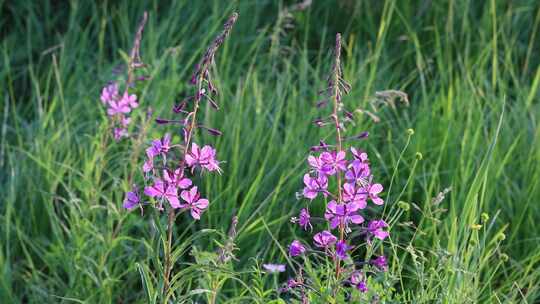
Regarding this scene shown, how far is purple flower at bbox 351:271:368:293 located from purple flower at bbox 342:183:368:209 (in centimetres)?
16

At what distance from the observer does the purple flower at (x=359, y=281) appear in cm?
183

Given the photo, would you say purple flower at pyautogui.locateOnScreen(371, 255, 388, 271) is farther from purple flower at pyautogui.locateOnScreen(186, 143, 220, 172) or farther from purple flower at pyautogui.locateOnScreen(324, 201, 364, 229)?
purple flower at pyautogui.locateOnScreen(186, 143, 220, 172)

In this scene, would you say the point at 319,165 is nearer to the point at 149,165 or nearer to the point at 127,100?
the point at 149,165

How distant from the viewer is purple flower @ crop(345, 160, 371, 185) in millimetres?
1809

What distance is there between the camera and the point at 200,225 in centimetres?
294

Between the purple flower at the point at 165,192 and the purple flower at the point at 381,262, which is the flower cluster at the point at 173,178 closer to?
the purple flower at the point at 165,192

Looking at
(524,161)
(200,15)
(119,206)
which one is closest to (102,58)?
(200,15)

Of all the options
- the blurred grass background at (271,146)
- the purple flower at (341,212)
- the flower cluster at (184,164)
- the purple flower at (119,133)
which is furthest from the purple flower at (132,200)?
the purple flower at (119,133)

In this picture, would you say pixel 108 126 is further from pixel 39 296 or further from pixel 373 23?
pixel 373 23

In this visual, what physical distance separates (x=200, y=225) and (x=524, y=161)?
1.15m

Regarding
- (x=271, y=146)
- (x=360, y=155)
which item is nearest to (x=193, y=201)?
(x=360, y=155)

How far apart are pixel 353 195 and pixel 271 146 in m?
1.23

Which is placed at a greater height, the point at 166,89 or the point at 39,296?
the point at 166,89

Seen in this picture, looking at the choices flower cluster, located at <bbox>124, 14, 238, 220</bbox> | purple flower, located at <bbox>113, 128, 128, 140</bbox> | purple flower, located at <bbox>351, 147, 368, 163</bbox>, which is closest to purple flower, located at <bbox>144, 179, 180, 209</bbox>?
flower cluster, located at <bbox>124, 14, 238, 220</bbox>
